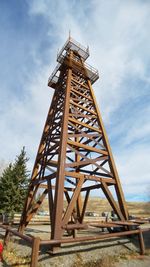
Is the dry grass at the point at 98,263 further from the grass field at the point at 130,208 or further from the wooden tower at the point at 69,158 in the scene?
the grass field at the point at 130,208

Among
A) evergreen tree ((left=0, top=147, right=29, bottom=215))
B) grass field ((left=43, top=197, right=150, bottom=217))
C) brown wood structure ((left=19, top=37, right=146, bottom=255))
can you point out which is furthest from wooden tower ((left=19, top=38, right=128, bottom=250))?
grass field ((left=43, top=197, right=150, bottom=217))

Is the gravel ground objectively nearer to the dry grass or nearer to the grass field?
the dry grass

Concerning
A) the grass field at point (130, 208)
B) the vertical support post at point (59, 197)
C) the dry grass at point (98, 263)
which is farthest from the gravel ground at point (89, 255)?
the grass field at point (130, 208)

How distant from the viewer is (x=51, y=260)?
499 cm

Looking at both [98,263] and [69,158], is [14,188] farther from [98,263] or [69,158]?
[98,263]

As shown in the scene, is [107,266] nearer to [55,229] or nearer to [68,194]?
[55,229]

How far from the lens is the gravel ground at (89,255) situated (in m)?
5.00

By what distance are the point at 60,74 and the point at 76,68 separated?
4.29ft

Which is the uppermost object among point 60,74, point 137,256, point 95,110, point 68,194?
point 60,74

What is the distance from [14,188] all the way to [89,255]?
14.7 metres

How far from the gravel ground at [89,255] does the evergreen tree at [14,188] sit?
39.8ft

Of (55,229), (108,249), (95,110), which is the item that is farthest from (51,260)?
(95,110)

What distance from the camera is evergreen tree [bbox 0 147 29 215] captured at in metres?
17.7

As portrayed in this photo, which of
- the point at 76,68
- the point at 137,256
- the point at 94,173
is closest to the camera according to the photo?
the point at 137,256
